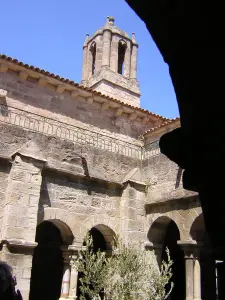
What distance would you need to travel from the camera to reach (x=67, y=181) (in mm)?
8922

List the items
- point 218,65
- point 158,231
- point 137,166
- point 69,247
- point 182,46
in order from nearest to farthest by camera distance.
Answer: point 218,65 < point 182,46 < point 69,247 < point 158,231 < point 137,166

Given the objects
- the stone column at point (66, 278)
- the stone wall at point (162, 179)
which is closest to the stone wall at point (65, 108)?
the stone wall at point (162, 179)

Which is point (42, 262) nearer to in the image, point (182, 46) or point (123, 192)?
point (123, 192)

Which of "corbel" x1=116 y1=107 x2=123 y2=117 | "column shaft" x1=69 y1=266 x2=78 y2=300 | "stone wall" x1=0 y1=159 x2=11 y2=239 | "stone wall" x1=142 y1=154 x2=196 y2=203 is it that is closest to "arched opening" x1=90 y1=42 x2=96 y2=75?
"corbel" x1=116 y1=107 x2=123 y2=117

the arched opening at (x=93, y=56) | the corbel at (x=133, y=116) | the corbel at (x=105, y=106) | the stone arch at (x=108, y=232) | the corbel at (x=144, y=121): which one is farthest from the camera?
the arched opening at (x=93, y=56)

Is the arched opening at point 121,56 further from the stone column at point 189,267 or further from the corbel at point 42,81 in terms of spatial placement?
the stone column at point 189,267

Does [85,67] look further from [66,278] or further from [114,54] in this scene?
[66,278]

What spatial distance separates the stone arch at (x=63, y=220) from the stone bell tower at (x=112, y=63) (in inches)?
361

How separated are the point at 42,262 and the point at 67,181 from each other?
3812 mm

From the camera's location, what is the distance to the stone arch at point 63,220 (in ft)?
27.6

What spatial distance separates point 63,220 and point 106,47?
1136 cm

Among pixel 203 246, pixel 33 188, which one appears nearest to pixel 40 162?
pixel 33 188

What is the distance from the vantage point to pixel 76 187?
9016mm

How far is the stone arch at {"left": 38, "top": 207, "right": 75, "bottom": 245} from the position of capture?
27.6 ft
